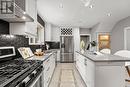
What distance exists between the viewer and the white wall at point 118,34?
794 cm

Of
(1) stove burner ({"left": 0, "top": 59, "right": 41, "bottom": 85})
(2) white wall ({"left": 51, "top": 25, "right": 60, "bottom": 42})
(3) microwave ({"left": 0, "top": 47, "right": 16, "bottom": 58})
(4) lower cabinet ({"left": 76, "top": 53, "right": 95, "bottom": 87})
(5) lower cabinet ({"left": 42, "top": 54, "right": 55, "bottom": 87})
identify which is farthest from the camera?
(2) white wall ({"left": 51, "top": 25, "right": 60, "bottom": 42})

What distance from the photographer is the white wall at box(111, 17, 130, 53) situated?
26.0 feet

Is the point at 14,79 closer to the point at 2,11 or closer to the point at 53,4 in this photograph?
the point at 2,11

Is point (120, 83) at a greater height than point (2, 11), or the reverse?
point (2, 11)

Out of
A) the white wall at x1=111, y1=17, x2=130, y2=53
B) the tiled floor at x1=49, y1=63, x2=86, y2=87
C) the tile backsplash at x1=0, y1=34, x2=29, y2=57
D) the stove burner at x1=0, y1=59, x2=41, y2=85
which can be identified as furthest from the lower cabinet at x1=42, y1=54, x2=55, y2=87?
the white wall at x1=111, y1=17, x2=130, y2=53

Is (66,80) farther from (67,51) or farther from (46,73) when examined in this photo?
(67,51)

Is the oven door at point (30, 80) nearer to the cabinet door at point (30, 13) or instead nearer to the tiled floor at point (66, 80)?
the cabinet door at point (30, 13)

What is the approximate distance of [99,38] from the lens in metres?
9.38

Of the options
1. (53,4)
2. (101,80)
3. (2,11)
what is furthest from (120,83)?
(53,4)

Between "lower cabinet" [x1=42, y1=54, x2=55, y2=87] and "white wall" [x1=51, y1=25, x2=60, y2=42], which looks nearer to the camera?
"lower cabinet" [x1=42, y1=54, x2=55, y2=87]

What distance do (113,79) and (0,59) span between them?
2195 millimetres

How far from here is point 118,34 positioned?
28.7 ft

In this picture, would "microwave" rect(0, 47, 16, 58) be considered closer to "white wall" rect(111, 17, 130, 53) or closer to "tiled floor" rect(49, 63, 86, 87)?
"tiled floor" rect(49, 63, 86, 87)

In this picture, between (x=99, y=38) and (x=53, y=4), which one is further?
(x=99, y=38)
